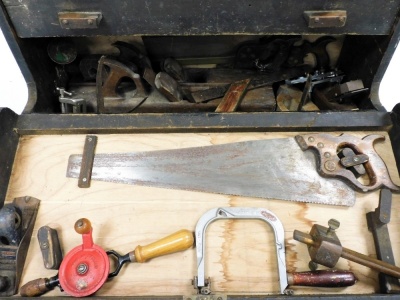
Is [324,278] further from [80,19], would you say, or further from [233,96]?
[80,19]

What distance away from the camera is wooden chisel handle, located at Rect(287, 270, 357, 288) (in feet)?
3.37

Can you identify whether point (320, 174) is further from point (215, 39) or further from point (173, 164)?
point (215, 39)

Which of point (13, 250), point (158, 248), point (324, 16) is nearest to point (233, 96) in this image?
point (324, 16)

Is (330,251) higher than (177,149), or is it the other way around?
(177,149)

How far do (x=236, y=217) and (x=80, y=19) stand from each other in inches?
29.5

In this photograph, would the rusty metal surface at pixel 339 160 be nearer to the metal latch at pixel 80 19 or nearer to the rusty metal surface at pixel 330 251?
the rusty metal surface at pixel 330 251

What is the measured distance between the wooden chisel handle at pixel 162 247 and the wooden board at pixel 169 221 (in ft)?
0.14

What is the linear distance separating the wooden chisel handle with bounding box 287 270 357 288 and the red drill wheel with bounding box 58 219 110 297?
1.71 feet

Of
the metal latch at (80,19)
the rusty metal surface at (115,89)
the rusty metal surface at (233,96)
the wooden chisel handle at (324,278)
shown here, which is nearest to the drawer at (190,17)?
the metal latch at (80,19)

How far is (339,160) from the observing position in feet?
3.96

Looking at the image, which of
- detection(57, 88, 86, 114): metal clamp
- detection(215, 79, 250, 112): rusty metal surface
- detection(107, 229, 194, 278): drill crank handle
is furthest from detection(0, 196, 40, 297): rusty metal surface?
detection(215, 79, 250, 112): rusty metal surface

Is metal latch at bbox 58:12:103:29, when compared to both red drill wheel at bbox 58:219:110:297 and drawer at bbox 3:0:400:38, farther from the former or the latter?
red drill wheel at bbox 58:219:110:297

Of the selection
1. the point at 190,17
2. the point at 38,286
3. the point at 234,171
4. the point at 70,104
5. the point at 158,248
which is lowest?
the point at 38,286

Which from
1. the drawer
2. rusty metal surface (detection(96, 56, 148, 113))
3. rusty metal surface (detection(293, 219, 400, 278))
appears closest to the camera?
rusty metal surface (detection(293, 219, 400, 278))
